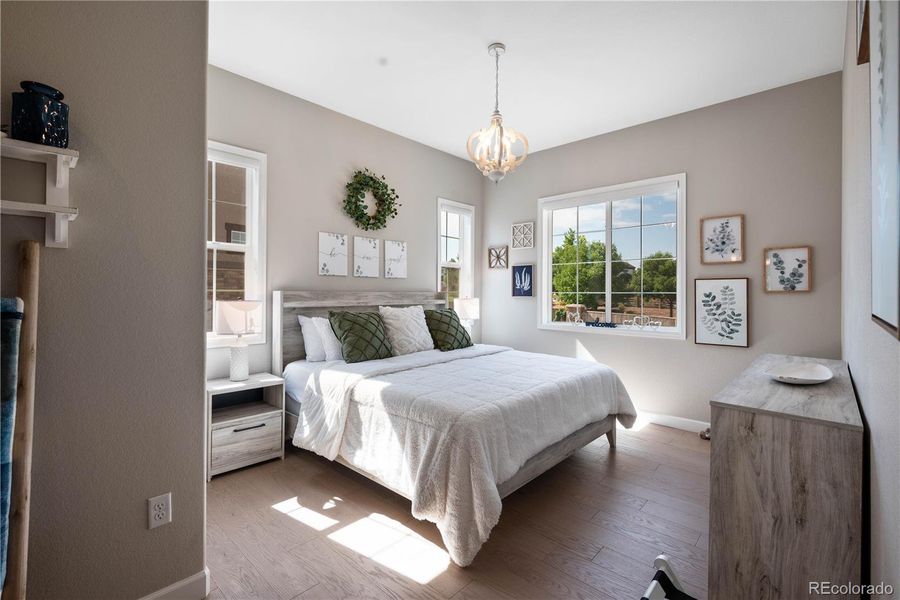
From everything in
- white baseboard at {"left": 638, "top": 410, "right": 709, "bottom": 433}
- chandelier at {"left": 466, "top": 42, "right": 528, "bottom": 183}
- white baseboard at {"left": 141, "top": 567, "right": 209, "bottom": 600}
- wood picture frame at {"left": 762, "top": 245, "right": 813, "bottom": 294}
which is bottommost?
white baseboard at {"left": 141, "top": 567, "right": 209, "bottom": 600}

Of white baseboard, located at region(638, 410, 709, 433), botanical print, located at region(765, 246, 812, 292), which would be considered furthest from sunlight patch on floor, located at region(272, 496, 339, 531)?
botanical print, located at region(765, 246, 812, 292)

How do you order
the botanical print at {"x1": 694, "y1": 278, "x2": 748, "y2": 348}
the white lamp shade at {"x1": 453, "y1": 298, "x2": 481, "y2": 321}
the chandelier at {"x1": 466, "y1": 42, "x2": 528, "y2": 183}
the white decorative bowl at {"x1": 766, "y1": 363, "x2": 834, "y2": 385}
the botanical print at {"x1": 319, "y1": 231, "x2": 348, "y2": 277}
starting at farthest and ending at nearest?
the white lamp shade at {"x1": 453, "y1": 298, "x2": 481, "y2": 321}, the botanical print at {"x1": 319, "y1": 231, "x2": 348, "y2": 277}, the botanical print at {"x1": 694, "y1": 278, "x2": 748, "y2": 348}, the chandelier at {"x1": 466, "y1": 42, "x2": 528, "y2": 183}, the white decorative bowl at {"x1": 766, "y1": 363, "x2": 834, "y2": 385}

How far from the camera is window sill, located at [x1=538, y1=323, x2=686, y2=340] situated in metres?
4.03

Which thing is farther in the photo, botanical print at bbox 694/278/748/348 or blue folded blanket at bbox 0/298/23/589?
botanical print at bbox 694/278/748/348

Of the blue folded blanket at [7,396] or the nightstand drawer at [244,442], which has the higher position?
the blue folded blanket at [7,396]

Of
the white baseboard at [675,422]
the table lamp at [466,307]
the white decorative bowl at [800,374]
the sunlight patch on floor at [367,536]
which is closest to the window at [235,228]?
the sunlight patch on floor at [367,536]

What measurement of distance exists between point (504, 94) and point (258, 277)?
2.61m

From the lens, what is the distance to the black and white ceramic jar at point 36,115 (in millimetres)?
1325

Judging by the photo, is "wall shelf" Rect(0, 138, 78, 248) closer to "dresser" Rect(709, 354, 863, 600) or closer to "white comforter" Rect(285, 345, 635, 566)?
"white comforter" Rect(285, 345, 635, 566)

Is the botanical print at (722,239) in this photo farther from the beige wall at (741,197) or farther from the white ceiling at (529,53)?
the white ceiling at (529,53)

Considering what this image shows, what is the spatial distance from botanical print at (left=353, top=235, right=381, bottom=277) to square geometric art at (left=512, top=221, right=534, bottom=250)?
5.91 feet

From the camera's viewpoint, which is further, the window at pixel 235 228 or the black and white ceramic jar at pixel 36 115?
the window at pixel 235 228

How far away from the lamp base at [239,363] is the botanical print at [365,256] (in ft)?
4.43

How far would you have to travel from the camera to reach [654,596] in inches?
38.9
